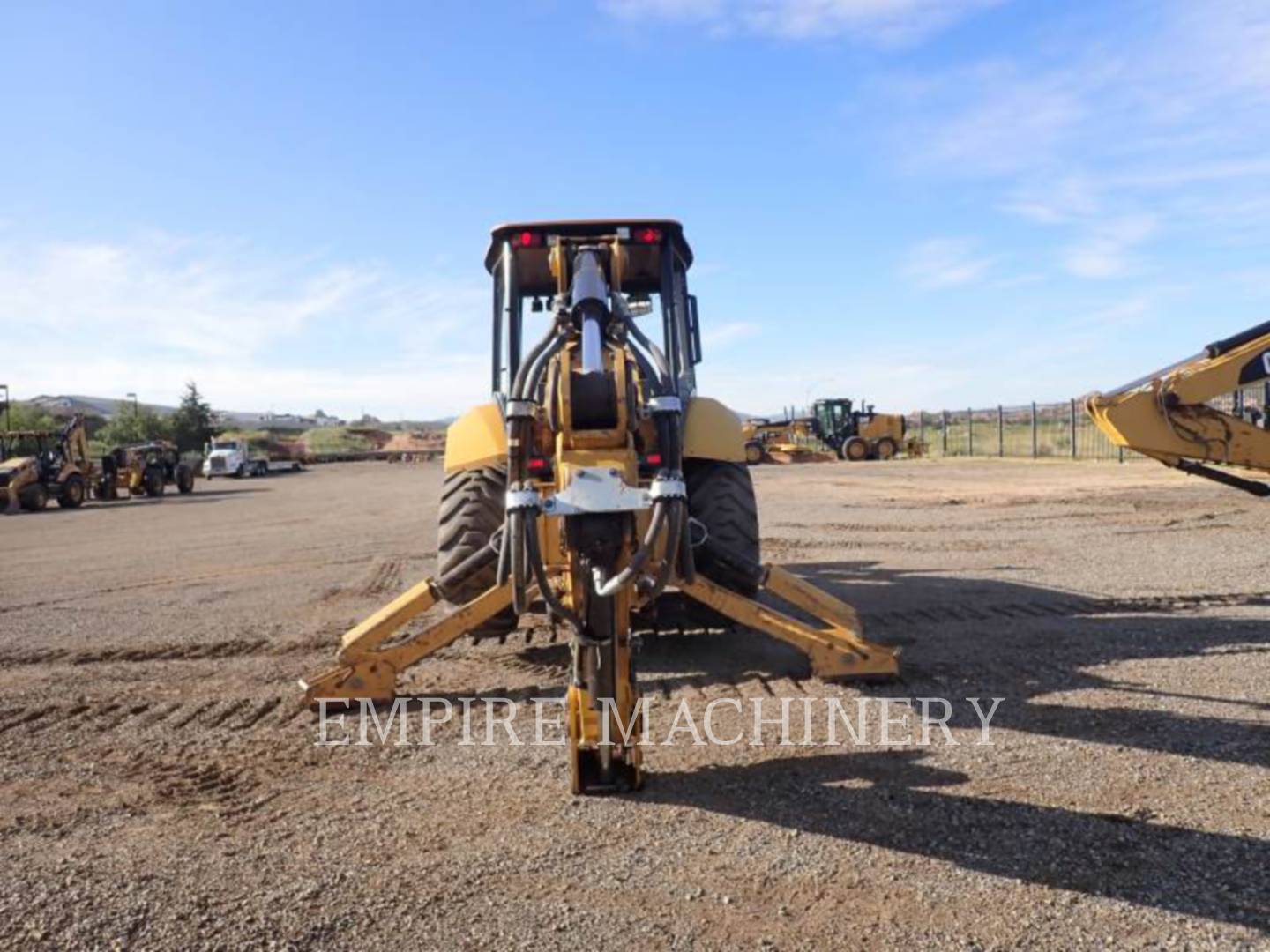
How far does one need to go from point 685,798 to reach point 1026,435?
41207 millimetres

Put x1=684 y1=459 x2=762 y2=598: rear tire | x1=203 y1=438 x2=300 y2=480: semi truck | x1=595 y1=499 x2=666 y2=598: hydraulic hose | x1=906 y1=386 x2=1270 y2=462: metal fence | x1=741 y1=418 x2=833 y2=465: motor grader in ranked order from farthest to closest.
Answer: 1. x1=203 y1=438 x2=300 y2=480: semi truck
2. x1=741 y1=418 x2=833 y2=465: motor grader
3. x1=906 y1=386 x2=1270 y2=462: metal fence
4. x1=684 y1=459 x2=762 y2=598: rear tire
5. x1=595 y1=499 x2=666 y2=598: hydraulic hose

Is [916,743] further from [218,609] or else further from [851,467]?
[851,467]

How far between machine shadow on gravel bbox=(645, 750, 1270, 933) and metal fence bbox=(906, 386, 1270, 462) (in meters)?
26.9

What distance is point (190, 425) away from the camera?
195ft

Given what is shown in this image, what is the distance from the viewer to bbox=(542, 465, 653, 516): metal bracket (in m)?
3.87

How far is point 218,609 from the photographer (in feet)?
29.2

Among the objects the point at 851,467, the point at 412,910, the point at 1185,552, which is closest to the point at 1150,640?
the point at 1185,552

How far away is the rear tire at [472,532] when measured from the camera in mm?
5789

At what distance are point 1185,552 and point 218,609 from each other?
9661 millimetres

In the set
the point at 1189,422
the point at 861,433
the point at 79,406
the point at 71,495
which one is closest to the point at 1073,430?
the point at 861,433

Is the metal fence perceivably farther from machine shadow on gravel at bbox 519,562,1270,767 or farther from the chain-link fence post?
machine shadow on gravel at bbox 519,562,1270,767

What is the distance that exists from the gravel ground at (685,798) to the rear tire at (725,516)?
1.67ft

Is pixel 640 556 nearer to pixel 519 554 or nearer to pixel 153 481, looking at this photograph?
pixel 519 554

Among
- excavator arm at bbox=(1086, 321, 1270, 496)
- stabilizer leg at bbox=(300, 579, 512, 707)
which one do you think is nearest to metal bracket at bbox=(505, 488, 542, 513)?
stabilizer leg at bbox=(300, 579, 512, 707)
